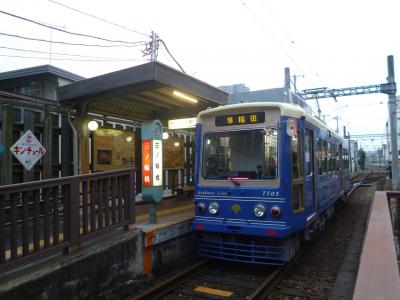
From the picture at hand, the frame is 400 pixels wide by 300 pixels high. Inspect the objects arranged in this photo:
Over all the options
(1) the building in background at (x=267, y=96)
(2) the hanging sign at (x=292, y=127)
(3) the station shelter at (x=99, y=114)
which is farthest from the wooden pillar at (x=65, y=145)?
(1) the building in background at (x=267, y=96)

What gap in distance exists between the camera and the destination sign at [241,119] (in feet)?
22.6

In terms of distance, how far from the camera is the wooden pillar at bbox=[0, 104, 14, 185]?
Answer: 7246mm

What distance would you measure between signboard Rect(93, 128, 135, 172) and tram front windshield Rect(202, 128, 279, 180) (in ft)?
11.1

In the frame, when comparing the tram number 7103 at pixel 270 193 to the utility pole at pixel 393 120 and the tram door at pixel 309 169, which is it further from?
the utility pole at pixel 393 120

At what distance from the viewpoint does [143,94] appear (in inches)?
351

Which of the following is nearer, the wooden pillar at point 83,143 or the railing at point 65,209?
the railing at point 65,209

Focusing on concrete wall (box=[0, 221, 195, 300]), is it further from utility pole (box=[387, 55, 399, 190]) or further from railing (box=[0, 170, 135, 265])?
utility pole (box=[387, 55, 399, 190])

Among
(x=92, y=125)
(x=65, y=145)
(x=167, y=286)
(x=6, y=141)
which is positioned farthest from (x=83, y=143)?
Answer: (x=167, y=286)

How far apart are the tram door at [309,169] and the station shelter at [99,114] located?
282cm

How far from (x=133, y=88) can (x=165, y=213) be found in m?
2.92

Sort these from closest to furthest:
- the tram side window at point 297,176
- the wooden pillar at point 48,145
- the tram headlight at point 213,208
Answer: the tram side window at point 297,176 → the tram headlight at point 213,208 → the wooden pillar at point 48,145

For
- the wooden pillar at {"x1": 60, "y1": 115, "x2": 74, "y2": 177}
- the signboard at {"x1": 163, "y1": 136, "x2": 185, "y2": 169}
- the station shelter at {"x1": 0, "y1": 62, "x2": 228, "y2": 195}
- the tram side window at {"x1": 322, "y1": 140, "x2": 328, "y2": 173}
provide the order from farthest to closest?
the signboard at {"x1": 163, "y1": 136, "x2": 185, "y2": 169}, the tram side window at {"x1": 322, "y1": 140, "x2": 328, "y2": 173}, the wooden pillar at {"x1": 60, "y1": 115, "x2": 74, "y2": 177}, the station shelter at {"x1": 0, "y1": 62, "x2": 228, "y2": 195}

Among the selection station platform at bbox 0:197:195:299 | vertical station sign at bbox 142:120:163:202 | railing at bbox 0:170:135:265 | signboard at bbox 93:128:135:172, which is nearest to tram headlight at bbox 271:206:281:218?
station platform at bbox 0:197:195:299

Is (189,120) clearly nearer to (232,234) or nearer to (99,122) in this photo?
(99,122)
